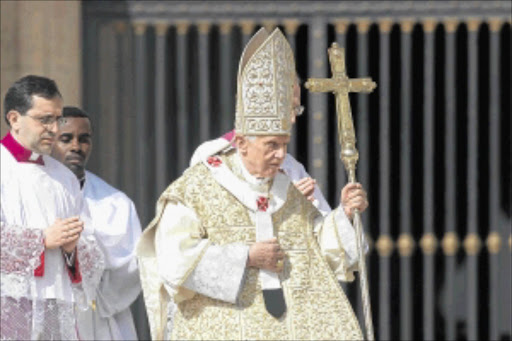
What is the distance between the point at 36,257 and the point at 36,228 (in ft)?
0.41

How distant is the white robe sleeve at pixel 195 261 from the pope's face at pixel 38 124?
0.90 meters

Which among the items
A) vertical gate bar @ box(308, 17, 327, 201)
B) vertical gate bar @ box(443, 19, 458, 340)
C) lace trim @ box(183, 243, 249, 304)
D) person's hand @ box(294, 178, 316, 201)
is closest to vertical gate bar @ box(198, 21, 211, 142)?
vertical gate bar @ box(308, 17, 327, 201)

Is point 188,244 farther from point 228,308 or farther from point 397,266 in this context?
point 397,266

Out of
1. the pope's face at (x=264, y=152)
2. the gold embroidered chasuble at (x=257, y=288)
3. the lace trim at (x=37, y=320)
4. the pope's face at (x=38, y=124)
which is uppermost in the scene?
the pope's face at (x=38, y=124)

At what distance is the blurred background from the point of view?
11.2 metres

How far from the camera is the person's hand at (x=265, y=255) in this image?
795 centimetres

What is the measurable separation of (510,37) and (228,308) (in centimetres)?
405

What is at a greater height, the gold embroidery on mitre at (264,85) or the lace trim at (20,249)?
the gold embroidery on mitre at (264,85)

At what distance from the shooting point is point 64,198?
883 centimetres

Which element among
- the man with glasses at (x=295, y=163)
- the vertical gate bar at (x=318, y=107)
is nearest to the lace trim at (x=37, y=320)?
the man with glasses at (x=295, y=163)

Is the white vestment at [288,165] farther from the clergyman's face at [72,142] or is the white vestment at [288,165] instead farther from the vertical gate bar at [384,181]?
the vertical gate bar at [384,181]

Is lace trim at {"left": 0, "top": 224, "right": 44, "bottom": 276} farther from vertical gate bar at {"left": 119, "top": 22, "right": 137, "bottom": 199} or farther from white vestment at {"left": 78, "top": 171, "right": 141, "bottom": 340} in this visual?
vertical gate bar at {"left": 119, "top": 22, "right": 137, "bottom": 199}


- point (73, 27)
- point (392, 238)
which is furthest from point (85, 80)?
point (392, 238)

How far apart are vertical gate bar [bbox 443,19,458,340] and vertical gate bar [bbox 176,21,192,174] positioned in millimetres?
1434
